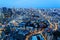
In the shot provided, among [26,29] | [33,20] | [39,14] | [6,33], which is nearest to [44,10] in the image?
[39,14]

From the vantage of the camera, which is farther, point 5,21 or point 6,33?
point 5,21

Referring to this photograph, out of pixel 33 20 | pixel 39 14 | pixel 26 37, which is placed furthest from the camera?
pixel 39 14

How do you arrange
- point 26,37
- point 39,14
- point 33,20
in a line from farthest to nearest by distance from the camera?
point 39,14 < point 33,20 < point 26,37

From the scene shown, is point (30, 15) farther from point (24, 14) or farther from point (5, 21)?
point (5, 21)

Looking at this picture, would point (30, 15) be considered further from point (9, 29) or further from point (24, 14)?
point (9, 29)

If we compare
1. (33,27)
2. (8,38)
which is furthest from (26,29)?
(8,38)

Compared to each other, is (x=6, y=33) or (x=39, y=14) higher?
(x=39, y=14)
